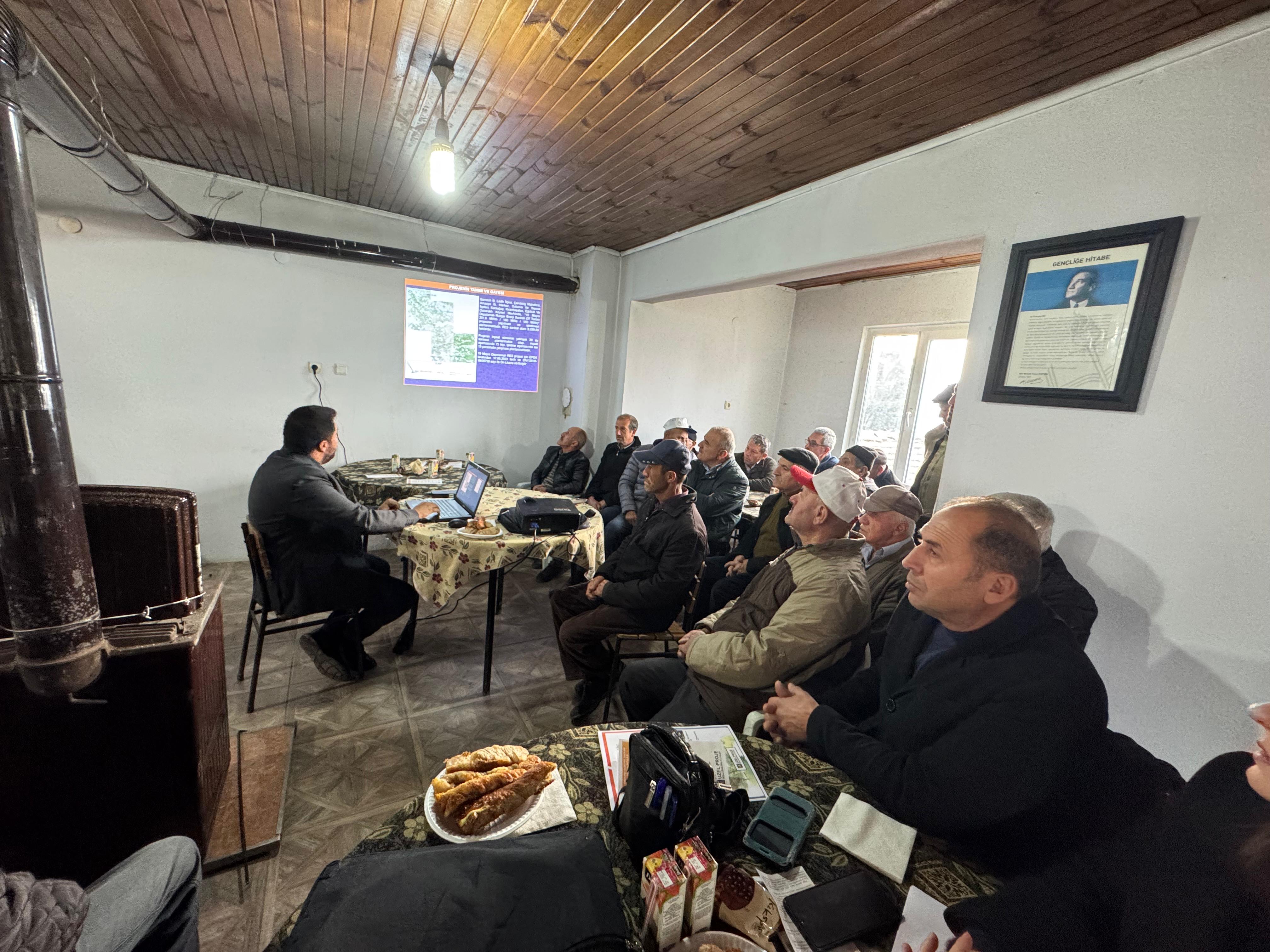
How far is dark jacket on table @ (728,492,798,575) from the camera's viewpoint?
114 inches

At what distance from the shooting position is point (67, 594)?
3.69ft

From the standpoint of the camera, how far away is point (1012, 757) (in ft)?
2.86

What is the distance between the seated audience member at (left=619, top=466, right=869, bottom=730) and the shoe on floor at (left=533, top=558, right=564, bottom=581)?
2.26m

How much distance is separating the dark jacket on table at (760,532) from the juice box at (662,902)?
219 centimetres

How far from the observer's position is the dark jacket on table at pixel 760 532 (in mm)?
2887

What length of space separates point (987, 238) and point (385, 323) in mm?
4184

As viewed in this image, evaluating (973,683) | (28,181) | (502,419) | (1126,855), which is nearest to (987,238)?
(973,683)

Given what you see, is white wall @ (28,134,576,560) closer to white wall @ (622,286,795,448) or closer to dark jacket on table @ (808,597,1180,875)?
white wall @ (622,286,795,448)

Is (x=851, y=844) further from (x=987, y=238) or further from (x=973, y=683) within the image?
(x=987, y=238)

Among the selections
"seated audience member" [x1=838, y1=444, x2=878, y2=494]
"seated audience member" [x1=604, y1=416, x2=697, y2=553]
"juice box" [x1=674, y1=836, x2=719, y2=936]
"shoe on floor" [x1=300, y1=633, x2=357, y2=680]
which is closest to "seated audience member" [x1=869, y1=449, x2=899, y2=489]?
"seated audience member" [x1=838, y1=444, x2=878, y2=494]

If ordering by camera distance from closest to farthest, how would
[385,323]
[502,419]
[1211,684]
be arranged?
[1211,684], [385,323], [502,419]

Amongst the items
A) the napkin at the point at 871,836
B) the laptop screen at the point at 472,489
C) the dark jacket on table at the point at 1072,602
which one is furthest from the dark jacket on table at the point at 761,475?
the napkin at the point at 871,836

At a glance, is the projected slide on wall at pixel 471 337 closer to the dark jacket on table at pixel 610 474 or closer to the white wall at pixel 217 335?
the white wall at pixel 217 335

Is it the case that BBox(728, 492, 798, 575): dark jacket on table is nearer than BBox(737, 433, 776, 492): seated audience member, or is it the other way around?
BBox(728, 492, 798, 575): dark jacket on table
